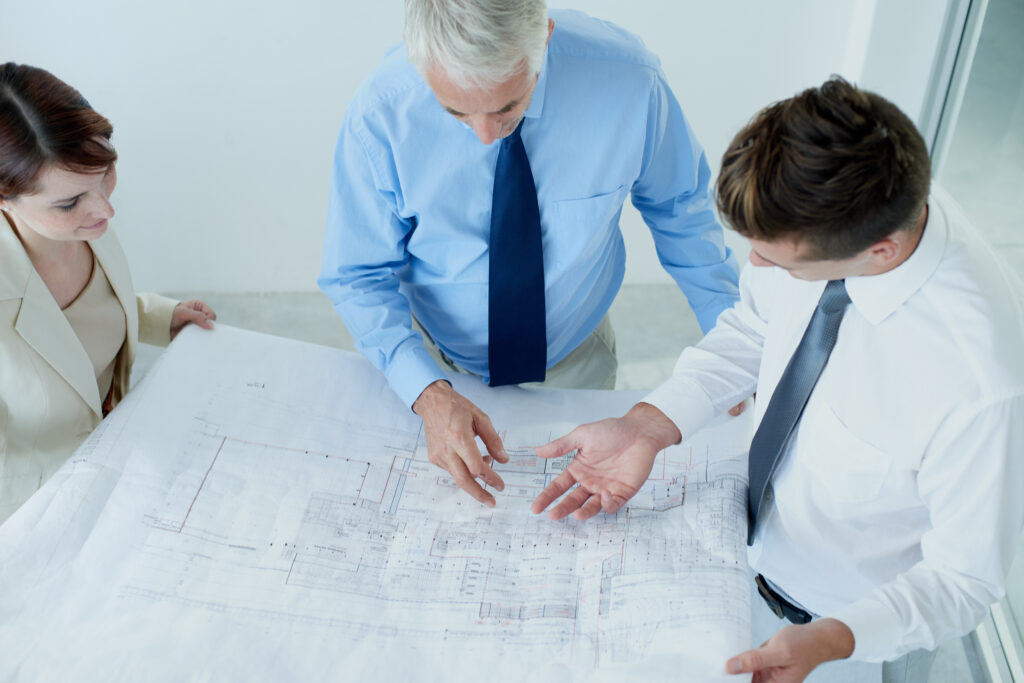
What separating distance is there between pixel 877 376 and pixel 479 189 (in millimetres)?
706

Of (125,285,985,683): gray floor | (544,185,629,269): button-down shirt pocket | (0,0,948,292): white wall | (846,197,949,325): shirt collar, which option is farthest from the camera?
(125,285,985,683): gray floor

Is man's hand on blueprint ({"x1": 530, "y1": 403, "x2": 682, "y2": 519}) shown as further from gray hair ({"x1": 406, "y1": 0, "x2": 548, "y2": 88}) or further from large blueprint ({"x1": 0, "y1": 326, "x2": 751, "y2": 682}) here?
gray hair ({"x1": 406, "y1": 0, "x2": 548, "y2": 88})

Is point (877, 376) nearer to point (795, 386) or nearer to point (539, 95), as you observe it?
point (795, 386)

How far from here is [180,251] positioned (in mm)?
3113

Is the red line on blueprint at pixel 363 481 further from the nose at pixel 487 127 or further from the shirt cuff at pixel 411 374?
the nose at pixel 487 127

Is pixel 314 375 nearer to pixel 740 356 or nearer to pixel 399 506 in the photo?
pixel 399 506

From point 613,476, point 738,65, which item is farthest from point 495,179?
point 738,65

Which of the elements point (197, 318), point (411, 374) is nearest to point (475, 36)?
point (411, 374)

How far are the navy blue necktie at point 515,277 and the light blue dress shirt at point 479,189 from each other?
25mm

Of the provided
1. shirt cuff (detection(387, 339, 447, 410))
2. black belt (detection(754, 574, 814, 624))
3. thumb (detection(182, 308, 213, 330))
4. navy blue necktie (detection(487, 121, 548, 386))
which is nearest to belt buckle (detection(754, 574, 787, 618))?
black belt (detection(754, 574, 814, 624))

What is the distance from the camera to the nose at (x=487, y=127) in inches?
48.6

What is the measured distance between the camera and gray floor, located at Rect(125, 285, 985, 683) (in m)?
3.02

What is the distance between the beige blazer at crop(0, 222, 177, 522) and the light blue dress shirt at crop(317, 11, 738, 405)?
439 mm

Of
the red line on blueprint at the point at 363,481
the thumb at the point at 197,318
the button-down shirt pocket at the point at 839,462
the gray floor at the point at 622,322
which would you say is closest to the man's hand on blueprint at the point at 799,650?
the button-down shirt pocket at the point at 839,462
